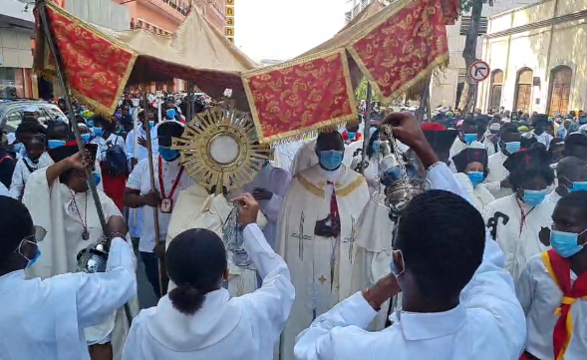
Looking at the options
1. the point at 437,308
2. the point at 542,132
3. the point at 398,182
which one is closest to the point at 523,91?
the point at 542,132

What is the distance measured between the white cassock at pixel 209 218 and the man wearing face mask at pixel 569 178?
2.49m

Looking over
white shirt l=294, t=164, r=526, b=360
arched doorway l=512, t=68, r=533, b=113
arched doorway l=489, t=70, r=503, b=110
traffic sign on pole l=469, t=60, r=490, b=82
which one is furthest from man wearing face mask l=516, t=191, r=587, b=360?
arched doorway l=489, t=70, r=503, b=110

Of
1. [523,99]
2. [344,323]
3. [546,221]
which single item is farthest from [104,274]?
[523,99]

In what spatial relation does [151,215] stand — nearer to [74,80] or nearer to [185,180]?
[185,180]

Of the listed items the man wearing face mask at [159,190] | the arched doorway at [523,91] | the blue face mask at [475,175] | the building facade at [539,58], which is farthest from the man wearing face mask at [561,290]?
the arched doorway at [523,91]

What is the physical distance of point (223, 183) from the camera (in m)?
3.83

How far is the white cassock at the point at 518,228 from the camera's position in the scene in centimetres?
375

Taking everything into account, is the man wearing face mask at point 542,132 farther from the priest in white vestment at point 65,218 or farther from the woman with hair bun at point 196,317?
the woman with hair bun at point 196,317

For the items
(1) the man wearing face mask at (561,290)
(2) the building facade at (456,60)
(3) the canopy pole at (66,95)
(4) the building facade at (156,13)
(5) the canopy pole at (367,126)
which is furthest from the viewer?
(2) the building facade at (456,60)

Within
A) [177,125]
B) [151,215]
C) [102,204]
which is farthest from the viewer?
[151,215]

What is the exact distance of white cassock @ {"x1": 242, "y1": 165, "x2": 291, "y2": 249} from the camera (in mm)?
4547

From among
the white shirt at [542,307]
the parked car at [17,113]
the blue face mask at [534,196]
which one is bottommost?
the white shirt at [542,307]

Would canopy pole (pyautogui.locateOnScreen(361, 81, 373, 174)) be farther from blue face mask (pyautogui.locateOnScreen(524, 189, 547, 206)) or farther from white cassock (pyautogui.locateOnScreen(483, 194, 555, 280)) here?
blue face mask (pyautogui.locateOnScreen(524, 189, 547, 206))

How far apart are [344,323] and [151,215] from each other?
340 cm
